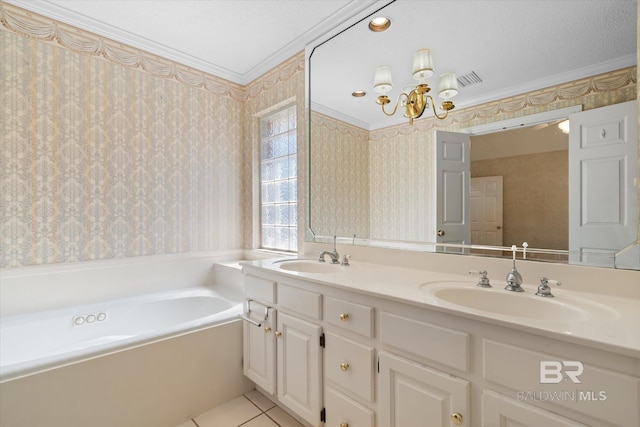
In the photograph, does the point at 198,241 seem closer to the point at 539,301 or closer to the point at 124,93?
the point at 124,93

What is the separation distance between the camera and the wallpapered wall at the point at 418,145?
43.1 inches

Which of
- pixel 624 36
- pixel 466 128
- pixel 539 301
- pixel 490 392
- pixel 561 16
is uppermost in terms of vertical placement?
pixel 561 16

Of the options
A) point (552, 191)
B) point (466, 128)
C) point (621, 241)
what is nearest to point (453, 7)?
point (466, 128)

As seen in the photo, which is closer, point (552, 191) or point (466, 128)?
point (552, 191)

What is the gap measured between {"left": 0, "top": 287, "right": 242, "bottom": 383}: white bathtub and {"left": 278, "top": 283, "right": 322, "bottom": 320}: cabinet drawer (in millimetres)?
564

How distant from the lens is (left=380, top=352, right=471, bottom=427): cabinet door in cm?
90

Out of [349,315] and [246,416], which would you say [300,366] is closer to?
[349,315]

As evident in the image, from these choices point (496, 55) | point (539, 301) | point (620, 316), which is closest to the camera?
point (620, 316)

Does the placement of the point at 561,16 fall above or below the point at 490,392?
above

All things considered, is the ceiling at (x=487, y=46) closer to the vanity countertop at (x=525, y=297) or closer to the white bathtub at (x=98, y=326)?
the vanity countertop at (x=525, y=297)

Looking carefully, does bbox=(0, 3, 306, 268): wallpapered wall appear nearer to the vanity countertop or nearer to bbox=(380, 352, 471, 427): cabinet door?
the vanity countertop

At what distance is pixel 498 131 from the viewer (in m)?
1.30

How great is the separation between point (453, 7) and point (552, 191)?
1.06 metres

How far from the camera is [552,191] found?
1.16 meters
